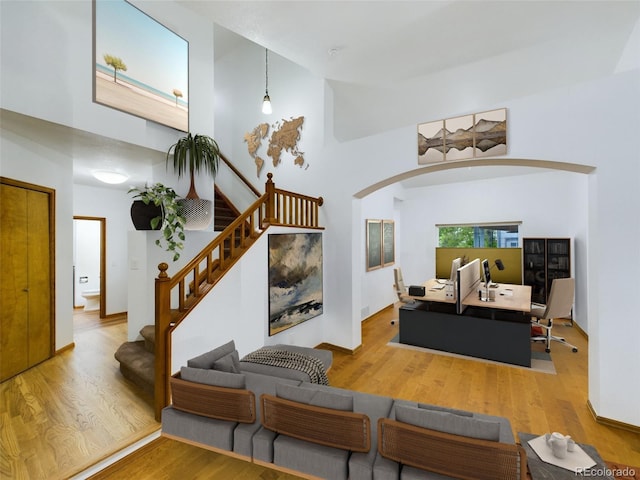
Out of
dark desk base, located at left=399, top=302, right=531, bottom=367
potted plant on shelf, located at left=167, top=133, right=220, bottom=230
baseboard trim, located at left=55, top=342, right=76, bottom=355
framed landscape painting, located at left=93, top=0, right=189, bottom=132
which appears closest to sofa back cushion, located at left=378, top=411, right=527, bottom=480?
dark desk base, located at left=399, top=302, right=531, bottom=367

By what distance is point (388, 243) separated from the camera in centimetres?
682

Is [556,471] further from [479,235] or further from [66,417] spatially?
[479,235]

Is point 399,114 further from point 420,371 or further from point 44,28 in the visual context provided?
point 44,28

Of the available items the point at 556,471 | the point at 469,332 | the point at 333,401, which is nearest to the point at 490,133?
the point at 469,332

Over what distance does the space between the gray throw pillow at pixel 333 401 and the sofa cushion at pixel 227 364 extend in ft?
2.93

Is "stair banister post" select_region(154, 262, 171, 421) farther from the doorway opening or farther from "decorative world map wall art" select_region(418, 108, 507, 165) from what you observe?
the doorway opening

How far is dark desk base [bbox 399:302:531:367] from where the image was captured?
3746 mm

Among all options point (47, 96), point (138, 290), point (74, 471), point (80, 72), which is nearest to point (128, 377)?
point (138, 290)

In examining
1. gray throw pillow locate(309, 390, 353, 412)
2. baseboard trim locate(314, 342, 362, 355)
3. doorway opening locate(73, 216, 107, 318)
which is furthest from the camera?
doorway opening locate(73, 216, 107, 318)

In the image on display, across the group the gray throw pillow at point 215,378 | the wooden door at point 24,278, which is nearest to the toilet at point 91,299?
the wooden door at point 24,278

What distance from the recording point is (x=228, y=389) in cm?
190

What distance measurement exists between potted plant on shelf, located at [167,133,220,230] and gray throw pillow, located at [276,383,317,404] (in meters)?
2.43

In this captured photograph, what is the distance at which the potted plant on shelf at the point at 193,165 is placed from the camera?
3.53 meters

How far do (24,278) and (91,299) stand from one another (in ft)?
10.6
